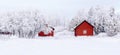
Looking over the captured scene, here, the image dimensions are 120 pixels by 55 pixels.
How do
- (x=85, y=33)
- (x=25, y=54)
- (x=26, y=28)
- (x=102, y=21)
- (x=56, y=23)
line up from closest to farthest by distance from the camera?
(x=25, y=54) < (x=26, y=28) < (x=85, y=33) < (x=102, y=21) < (x=56, y=23)

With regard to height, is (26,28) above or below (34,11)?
below

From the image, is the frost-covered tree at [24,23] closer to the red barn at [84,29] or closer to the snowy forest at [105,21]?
the red barn at [84,29]

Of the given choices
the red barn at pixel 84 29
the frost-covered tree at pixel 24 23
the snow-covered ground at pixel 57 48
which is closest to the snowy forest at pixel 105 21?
the red barn at pixel 84 29

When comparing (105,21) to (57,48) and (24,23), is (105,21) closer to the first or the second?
(24,23)

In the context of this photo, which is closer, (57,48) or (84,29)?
(57,48)

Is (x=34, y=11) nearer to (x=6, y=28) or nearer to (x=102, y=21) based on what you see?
(x=6, y=28)

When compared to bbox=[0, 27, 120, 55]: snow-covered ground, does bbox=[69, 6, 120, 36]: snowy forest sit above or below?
above

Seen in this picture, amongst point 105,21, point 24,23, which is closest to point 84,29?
point 105,21

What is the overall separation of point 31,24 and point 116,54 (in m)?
25.8

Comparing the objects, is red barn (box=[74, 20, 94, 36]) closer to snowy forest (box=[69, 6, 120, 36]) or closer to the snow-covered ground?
snowy forest (box=[69, 6, 120, 36])

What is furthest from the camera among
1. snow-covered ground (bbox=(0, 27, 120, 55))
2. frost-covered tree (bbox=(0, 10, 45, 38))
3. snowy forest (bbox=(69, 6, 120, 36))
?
snowy forest (bbox=(69, 6, 120, 36))

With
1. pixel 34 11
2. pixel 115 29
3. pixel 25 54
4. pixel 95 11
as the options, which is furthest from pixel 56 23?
pixel 25 54

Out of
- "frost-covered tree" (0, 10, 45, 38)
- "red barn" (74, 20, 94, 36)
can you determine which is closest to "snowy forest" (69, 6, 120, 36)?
"red barn" (74, 20, 94, 36)

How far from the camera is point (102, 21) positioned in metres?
54.0
